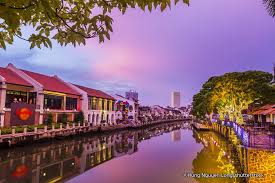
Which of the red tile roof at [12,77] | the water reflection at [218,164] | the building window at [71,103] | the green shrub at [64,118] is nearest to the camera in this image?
the water reflection at [218,164]

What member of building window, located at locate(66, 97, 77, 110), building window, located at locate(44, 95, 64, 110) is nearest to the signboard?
building window, located at locate(44, 95, 64, 110)

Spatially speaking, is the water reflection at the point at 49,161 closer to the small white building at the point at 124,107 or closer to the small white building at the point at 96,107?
the small white building at the point at 96,107

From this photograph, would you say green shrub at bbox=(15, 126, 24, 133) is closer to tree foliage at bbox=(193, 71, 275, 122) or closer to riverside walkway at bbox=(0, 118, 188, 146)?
riverside walkway at bbox=(0, 118, 188, 146)

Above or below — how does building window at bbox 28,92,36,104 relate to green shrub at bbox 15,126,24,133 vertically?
above

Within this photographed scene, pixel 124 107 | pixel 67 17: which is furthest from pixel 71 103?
pixel 67 17

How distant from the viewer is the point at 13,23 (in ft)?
7.70

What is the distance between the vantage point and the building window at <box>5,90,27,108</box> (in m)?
33.5

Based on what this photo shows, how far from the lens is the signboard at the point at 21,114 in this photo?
29875mm

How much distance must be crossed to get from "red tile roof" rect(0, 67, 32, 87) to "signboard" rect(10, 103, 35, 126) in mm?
4852

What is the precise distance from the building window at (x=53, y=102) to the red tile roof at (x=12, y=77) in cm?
418

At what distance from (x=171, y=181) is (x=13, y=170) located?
12.8 meters

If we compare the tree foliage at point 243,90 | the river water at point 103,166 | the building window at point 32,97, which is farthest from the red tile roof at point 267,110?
the building window at point 32,97

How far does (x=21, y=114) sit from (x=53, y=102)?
1086 centimetres

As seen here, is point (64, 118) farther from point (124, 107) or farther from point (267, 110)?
point (124, 107)
